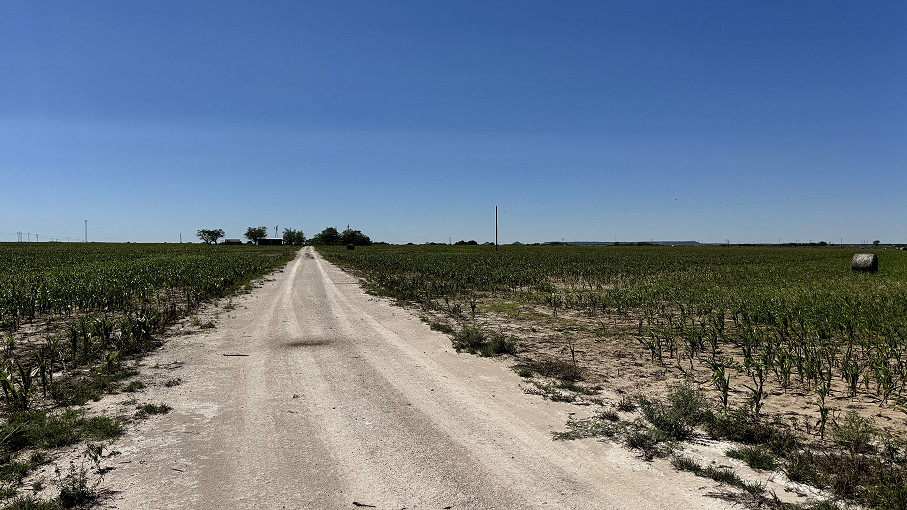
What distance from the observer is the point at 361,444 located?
5.79 meters

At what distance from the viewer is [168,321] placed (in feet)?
45.5

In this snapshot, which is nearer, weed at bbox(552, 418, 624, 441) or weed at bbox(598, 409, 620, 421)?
weed at bbox(552, 418, 624, 441)

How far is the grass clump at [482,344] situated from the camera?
11.0 m

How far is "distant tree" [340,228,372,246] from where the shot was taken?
158125mm

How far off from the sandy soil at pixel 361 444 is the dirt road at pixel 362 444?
0.02 metres

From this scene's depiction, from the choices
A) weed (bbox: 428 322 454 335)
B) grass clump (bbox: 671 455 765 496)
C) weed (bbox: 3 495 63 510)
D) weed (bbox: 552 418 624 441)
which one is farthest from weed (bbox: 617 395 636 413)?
weed (bbox: 3 495 63 510)

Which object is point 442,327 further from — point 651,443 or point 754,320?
point 754,320

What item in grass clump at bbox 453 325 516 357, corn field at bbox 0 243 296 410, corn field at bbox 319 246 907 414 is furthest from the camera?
grass clump at bbox 453 325 516 357

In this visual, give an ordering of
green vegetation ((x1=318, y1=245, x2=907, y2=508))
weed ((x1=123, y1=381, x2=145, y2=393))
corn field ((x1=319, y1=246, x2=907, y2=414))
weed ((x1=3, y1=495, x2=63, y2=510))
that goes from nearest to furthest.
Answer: weed ((x1=3, y1=495, x2=63, y2=510)) → green vegetation ((x1=318, y1=245, x2=907, y2=508)) → weed ((x1=123, y1=381, x2=145, y2=393)) → corn field ((x1=319, y1=246, x2=907, y2=414))

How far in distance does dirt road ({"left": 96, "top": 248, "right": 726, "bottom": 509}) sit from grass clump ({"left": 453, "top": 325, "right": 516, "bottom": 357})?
674 millimetres

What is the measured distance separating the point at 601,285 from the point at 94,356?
75.6 feet

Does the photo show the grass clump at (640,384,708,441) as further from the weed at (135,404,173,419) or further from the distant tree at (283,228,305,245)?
the distant tree at (283,228,305,245)

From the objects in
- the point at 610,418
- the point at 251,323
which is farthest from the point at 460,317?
the point at 610,418

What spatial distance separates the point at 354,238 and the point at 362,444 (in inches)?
6255
